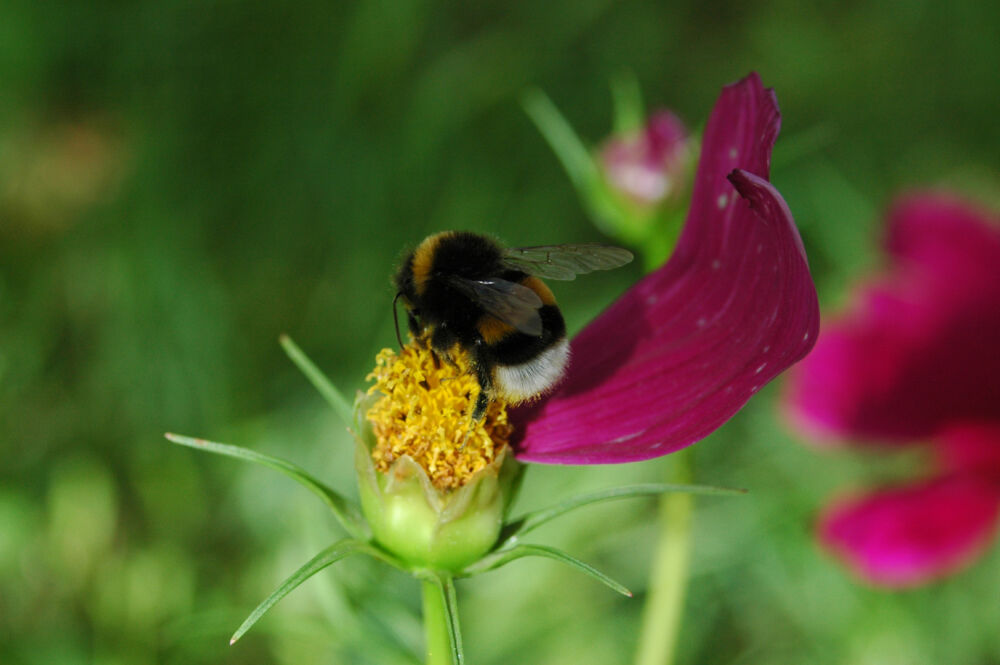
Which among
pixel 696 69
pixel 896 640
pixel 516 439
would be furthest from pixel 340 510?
pixel 696 69

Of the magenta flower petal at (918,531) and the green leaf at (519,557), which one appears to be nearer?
the green leaf at (519,557)

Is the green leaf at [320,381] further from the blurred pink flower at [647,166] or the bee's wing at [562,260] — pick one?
the blurred pink flower at [647,166]

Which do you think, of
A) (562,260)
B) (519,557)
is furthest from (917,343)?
(519,557)

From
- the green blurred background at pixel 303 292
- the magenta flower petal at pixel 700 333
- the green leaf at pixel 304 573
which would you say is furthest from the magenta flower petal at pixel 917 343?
the green leaf at pixel 304 573

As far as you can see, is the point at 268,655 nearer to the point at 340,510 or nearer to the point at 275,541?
the point at 275,541

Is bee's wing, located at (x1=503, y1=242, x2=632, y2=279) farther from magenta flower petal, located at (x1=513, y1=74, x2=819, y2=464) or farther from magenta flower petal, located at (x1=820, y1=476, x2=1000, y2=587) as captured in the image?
magenta flower petal, located at (x1=820, y1=476, x2=1000, y2=587)

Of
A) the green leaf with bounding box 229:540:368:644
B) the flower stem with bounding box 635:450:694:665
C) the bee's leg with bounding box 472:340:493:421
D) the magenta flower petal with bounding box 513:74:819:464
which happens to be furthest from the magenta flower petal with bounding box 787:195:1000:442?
the green leaf with bounding box 229:540:368:644
